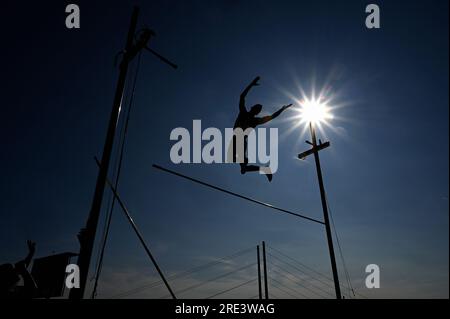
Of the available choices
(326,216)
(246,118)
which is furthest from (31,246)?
(326,216)

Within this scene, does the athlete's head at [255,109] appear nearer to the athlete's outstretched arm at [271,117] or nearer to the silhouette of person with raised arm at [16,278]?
the athlete's outstretched arm at [271,117]

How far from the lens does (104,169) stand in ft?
16.2

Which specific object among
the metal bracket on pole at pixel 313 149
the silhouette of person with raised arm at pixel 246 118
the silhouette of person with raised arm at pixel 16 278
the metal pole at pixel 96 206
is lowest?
the silhouette of person with raised arm at pixel 16 278

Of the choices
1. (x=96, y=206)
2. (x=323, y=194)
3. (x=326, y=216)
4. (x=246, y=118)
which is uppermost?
(x=246, y=118)

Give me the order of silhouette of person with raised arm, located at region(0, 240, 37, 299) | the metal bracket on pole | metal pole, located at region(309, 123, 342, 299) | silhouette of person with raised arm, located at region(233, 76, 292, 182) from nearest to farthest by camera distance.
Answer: silhouette of person with raised arm, located at region(0, 240, 37, 299)
silhouette of person with raised arm, located at region(233, 76, 292, 182)
metal pole, located at region(309, 123, 342, 299)
the metal bracket on pole

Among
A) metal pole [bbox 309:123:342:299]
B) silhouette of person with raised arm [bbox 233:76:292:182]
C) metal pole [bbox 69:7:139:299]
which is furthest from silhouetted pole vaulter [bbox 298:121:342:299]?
metal pole [bbox 69:7:139:299]

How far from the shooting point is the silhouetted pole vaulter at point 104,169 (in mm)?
4375

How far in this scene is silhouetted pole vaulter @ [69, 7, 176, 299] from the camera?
14.4 feet

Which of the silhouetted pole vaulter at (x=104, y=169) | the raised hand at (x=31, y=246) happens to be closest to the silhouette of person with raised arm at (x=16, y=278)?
the raised hand at (x=31, y=246)

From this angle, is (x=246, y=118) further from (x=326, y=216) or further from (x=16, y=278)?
(x=16, y=278)

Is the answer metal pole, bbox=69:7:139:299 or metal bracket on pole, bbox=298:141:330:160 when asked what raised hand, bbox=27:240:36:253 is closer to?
metal pole, bbox=69:7:139:299
